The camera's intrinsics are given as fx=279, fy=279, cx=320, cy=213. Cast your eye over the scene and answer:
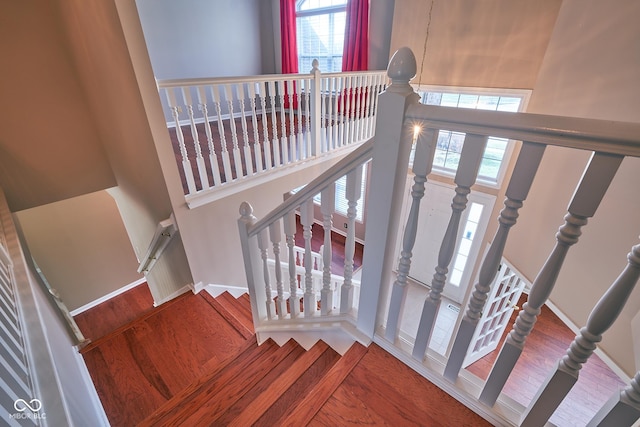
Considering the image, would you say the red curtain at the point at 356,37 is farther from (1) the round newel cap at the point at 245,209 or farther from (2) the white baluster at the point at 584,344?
(2) the white baluster at the point at 584,344

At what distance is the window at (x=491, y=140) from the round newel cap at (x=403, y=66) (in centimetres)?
293

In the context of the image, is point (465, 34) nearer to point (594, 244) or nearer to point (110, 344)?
point (594, 244)

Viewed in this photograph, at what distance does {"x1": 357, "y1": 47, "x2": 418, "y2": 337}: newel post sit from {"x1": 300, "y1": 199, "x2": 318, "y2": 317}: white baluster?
0.88ft

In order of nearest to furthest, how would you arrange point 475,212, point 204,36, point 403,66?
1. point 403,66
2. point 475,212
3. point 204,36

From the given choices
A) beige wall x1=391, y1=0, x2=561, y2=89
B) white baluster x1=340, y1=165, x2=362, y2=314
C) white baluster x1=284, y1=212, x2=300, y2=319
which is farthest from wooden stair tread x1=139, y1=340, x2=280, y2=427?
beige wall x1=391, y1=0, x2=561, y2=89

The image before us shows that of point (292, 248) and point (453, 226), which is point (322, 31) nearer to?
point (292, 248)

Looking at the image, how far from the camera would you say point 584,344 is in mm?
642

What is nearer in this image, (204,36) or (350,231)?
(350,231)

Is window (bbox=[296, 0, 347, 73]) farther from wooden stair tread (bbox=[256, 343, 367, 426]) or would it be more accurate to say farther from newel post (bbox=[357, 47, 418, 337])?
wooden stair tread (bbox=[256, 343, 367, 426])

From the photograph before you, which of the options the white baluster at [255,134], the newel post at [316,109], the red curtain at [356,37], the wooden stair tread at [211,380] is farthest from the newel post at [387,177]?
the red curtain at [356,37]

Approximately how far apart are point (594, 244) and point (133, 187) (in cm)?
401

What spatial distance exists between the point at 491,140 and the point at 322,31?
10.9 ft

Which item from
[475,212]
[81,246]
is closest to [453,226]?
[475,212]

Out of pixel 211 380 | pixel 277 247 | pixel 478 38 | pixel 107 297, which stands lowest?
pixel 107 297
